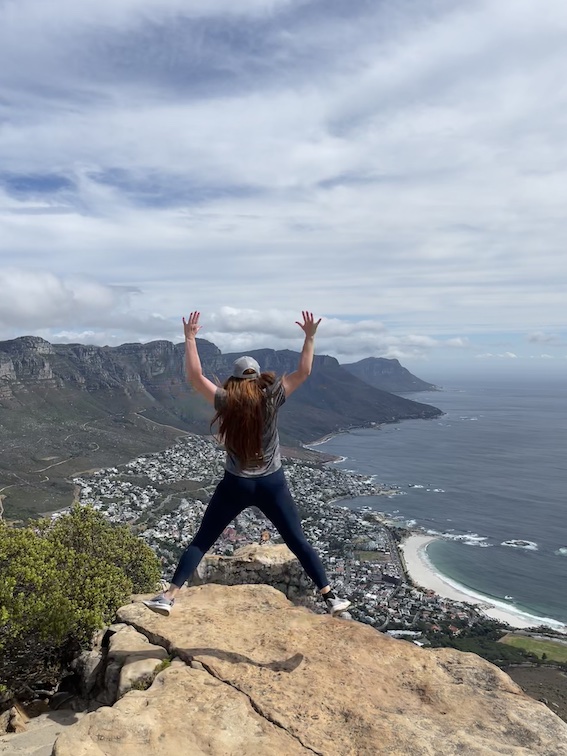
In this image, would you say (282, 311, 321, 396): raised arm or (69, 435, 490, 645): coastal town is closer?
(282, 311, 321, 396): raised arm

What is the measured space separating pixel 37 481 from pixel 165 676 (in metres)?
86.3

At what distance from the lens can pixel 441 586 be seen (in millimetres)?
56719

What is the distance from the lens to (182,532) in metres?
66.7

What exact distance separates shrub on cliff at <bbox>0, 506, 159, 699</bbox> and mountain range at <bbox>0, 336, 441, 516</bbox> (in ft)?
164

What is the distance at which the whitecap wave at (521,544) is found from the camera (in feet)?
223

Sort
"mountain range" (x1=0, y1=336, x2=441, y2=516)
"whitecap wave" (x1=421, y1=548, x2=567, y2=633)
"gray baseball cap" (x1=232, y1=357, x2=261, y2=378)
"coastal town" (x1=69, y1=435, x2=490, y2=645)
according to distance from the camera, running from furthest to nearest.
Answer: "mountain range" (x1=0, y1=336, x2=441, y2=516)
"coastal town" (x1=69, y1=435, x2=490, y2=645)
"whitecap wave" (x1=421, y1=548, x2=567, y2=633)
"gray baseball cap" (x1=232, y1=357, x2=261, y2=378)

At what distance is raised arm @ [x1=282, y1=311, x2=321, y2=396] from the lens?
541 cm

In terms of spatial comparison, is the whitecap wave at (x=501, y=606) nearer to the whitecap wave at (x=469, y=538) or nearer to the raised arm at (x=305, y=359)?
the whitecap wave at (x=469, y=538)

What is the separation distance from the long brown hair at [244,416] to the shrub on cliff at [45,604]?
4597mm

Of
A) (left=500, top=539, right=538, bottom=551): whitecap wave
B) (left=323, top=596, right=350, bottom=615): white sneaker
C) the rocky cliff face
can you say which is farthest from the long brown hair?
the rocky cliff face

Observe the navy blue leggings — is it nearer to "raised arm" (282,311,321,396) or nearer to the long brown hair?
the long brown hair

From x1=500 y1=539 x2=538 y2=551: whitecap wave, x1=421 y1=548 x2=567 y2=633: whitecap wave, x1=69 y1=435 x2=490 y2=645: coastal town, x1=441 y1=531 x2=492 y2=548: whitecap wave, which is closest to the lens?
x1=421 y1=548 x2=567 y2=633: whitecap wave

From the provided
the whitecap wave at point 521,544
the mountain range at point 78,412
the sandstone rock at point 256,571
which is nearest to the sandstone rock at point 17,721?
the sandstone rock at point 256,571

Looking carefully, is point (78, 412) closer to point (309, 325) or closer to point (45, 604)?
point (45, 604)
